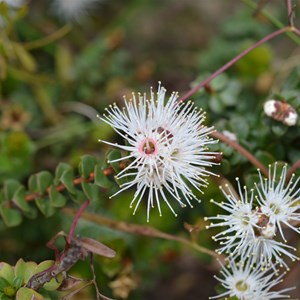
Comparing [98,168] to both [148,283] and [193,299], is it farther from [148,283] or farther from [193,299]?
[193,299]

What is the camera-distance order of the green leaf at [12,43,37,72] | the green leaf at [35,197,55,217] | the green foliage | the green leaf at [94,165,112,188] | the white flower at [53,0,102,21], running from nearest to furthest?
the green foliage, the green leaf at [94,165,112,188], the green leaf at [35,197,55,217], the green leaf at [12,43,37,72], the white flower at [53,0,102,21]

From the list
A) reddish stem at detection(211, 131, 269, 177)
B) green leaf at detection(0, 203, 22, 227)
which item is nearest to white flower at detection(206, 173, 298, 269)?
reddish stem at detection(211, 131, 269, 177)

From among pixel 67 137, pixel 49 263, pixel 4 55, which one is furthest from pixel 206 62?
pixel 49 263

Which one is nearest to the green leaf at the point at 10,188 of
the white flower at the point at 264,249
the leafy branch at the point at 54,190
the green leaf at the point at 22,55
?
the leafy branch at the point at 54,190

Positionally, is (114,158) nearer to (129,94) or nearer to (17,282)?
(17,282)

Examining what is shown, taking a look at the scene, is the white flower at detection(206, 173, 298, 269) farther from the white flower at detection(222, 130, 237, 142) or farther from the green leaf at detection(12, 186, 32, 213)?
the green leaf at detection(12, 186, 32, 213)

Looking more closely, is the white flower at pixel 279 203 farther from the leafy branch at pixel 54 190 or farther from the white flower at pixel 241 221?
the leafy branch at pixel 54 190
